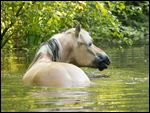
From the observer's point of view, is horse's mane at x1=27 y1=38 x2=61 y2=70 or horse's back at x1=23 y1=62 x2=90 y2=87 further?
horse's mane at x1=27 y1=38 x2=61 y2=70

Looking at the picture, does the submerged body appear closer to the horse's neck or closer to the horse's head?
the horse's neck

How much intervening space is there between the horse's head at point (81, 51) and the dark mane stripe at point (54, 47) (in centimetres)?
22

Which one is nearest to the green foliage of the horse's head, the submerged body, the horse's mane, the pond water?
the horse's head

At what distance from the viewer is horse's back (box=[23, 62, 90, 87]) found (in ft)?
22.8

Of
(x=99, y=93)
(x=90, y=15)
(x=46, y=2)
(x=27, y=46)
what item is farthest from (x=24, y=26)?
(x=99, y=93)

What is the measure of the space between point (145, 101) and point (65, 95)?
1.02 meters

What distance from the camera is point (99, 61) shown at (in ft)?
27.5

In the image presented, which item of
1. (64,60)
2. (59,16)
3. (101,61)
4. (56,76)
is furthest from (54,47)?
(59,16)

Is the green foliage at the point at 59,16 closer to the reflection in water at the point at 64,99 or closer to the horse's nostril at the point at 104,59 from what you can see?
the horse's nostril at the point at 104,59

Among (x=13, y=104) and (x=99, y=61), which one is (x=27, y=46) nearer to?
(x=99, y=61)

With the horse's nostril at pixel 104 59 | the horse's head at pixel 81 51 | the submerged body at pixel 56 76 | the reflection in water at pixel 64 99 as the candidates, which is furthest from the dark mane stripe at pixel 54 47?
the reflection in water at pixel 64 99

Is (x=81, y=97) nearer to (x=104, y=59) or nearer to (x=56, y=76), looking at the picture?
(x=56, y=76)

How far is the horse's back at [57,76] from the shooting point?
694cm

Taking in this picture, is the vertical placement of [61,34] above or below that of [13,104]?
above
